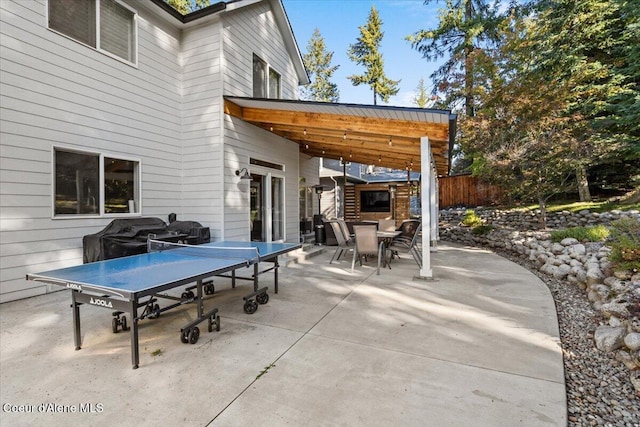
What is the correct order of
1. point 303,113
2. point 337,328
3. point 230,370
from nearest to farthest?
point 230,370
point 337,328
point 303,113

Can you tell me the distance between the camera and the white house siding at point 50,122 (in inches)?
181

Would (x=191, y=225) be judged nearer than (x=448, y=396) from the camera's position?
No

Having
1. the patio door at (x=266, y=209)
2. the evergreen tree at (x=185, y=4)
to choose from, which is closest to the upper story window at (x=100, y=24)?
the patio door at (x=266, y=209)

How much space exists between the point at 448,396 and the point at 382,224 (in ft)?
25.2

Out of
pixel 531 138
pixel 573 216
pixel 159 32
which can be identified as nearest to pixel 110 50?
pixel 159 32

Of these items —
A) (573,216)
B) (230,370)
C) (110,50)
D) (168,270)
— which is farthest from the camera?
(573,216)

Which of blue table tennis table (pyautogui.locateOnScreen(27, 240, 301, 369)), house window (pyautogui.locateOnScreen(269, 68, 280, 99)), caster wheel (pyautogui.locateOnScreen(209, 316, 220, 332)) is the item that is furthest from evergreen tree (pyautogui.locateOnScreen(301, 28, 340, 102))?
caster wheel (pyautogui.locateOnScreen(209, 316, 220, 332))

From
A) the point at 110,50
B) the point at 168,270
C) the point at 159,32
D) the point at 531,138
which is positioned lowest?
the point at 168,270

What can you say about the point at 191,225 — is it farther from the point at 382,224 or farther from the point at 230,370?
the point at 382,224

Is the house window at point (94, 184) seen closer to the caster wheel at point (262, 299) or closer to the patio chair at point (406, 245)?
the caster wheel at point (262, 299)

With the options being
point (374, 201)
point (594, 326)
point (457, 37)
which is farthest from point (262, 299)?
point (457, 37)

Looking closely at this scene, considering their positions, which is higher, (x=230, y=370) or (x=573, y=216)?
(x=573, y=216)

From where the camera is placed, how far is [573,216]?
9234 millimetres

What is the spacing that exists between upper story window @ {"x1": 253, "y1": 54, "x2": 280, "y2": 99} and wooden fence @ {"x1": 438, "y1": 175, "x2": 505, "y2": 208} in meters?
9.49
